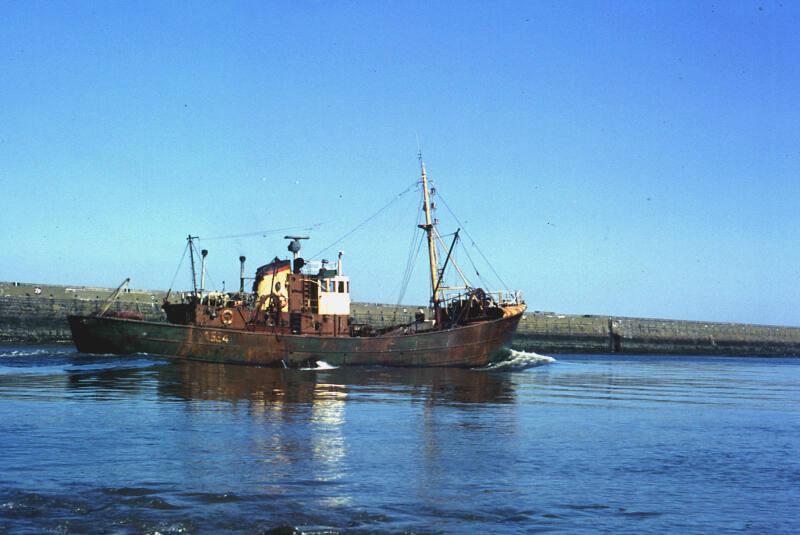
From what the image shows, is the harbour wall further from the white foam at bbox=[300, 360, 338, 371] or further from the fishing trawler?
the white foam at bbox=[300, 360, 338, 371]

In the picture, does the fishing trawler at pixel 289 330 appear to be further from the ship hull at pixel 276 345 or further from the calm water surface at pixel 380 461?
the calm water surface at pixel 380 461

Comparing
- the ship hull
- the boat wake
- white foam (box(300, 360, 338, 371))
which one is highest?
the ship hull

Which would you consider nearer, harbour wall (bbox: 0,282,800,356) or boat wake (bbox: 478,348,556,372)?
boat wake (bbox: 478,348,556,372)

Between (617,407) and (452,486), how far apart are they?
1361cm

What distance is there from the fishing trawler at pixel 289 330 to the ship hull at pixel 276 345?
5 cm

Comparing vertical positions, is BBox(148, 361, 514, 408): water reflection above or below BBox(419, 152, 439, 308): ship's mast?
below

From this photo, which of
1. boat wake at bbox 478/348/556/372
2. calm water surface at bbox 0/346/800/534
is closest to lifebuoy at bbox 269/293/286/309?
boat wake at bbox 478/348/556/372

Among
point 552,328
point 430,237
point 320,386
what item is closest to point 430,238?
point 430,237

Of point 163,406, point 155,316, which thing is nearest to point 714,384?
point 163,406

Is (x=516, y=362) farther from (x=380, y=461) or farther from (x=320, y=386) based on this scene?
(x=380, y=461)

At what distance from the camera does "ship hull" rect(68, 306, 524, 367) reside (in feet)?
122

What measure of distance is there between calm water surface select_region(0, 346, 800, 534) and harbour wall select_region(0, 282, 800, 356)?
32.9 metres

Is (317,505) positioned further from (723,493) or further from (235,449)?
(723,493)

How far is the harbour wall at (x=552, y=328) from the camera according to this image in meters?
56.9
